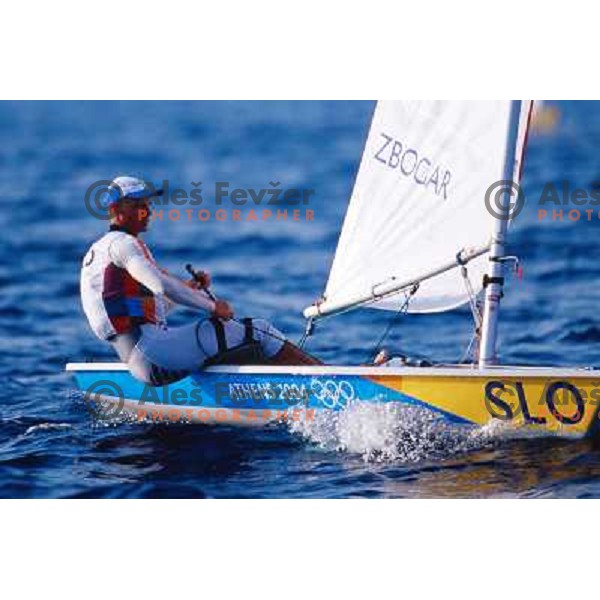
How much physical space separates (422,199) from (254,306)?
367 centimetres

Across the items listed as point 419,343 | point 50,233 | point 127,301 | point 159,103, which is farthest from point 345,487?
point 159,103

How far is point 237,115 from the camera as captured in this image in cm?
2319

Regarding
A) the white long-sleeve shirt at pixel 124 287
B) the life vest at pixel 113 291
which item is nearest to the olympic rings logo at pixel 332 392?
the white long-sleeve shirt at pixel 124 287

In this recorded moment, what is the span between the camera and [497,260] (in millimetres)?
7168

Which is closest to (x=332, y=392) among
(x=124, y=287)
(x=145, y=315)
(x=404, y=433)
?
(x=404, y=433)

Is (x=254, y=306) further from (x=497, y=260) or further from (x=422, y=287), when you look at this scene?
(x=497, y=260)

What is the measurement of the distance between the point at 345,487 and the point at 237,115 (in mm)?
16865

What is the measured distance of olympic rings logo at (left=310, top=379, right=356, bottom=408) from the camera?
7.12 m

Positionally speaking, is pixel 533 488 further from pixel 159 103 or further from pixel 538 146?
pixel 159 103

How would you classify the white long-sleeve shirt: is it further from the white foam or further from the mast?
the mast

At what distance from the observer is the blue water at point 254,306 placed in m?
6.94

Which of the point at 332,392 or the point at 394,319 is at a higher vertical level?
the point at 394,319

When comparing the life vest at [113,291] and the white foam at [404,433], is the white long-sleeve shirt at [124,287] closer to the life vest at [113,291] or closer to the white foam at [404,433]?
the life vest at [113,291]
